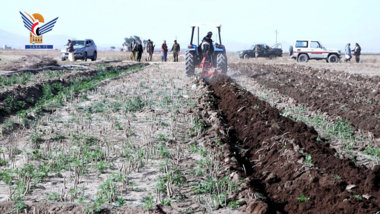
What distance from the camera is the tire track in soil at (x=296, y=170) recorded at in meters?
4.68

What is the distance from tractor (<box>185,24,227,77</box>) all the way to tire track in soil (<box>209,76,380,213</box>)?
861cm

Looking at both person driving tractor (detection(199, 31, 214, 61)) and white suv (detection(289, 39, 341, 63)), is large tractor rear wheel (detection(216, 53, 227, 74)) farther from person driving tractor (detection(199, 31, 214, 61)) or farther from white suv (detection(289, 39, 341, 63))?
white suv (detection(289, 39, 341, 63))

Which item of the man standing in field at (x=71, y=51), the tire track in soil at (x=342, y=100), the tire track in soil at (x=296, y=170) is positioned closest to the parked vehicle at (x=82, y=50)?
the man standing in field at (x=71, y=51)

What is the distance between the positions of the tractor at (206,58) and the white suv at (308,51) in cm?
1801

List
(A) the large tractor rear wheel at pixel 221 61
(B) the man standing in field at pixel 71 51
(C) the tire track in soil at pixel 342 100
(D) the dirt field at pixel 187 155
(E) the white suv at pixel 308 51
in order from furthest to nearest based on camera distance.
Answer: (E) the white suv at pixel 308 51 < (B) the man standing in field at pixel 71 51 < (A) the large tractor rear wheel at pixel 221 61 < (C) the tire track in soil at pixel 342 100 < (D) the dirt field at pixel 187 155

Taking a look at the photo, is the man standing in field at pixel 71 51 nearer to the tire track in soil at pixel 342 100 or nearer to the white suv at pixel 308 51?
the white suv at pixel 308 51

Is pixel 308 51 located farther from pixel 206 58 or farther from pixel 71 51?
pixel 206 58

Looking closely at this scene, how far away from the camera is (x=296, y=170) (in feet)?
18.5

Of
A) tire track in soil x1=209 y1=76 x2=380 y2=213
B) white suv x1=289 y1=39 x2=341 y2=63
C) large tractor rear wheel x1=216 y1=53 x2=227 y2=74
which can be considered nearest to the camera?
tire track in soil x1=209 y1=76 x2=380 y2=213

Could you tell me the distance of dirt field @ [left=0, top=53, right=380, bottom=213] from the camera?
4848 mm

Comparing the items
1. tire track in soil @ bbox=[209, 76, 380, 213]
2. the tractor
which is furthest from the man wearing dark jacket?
tire track in soil @ bbox=[209, 76, 380, 213]

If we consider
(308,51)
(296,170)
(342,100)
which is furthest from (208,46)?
(308,51)

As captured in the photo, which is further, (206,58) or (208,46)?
(206,58)

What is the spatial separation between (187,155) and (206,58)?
12.0m
